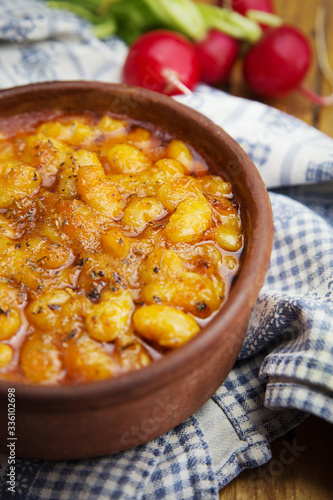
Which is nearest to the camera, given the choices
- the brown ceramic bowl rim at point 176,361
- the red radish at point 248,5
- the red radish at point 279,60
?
the brown ceramic bowl rim at point 176,361

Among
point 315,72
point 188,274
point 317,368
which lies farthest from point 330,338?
point 315,72

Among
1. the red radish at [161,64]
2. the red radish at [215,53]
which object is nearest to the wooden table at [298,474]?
the red radish at [161,64]

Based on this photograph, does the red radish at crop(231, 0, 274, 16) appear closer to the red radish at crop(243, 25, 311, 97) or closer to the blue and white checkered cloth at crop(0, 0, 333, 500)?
the red radish at crop(243, 25, 311, 97)

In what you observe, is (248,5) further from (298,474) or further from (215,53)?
(298,474)

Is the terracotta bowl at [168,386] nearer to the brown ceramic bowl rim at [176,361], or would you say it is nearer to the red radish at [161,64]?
the brown ceramic bowl rim at [176,361]

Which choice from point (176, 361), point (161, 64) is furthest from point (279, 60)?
point (176, 361)

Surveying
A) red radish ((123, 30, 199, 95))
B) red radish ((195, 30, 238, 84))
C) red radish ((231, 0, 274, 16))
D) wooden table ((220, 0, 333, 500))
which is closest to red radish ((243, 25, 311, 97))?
red radish ((195, 30, 238, 84))

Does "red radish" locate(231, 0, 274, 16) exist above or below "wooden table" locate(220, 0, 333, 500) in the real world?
above
